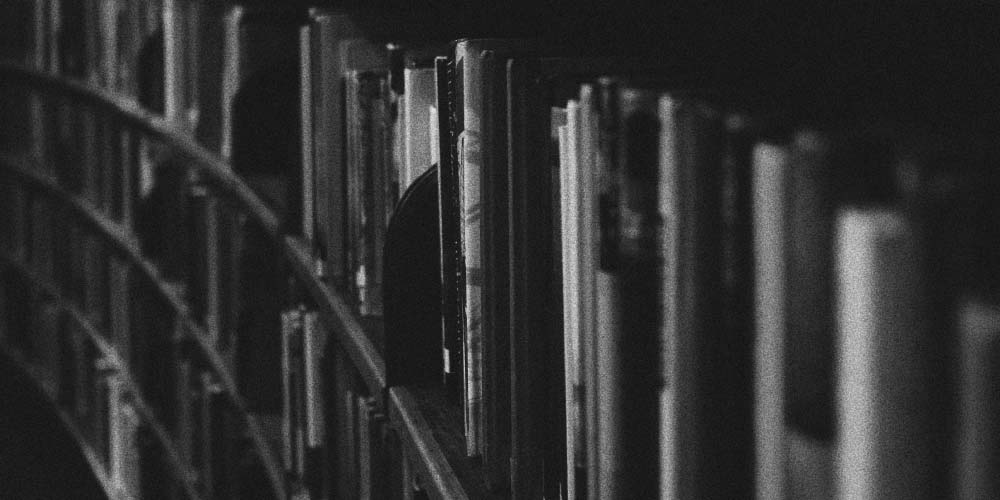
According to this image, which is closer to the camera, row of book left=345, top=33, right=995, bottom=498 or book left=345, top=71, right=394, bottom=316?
row of book left=345, top=33, right=995, bottom=498

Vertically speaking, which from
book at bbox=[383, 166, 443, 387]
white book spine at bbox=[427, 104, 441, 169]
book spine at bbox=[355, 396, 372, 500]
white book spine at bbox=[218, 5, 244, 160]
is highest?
white book spine at bbox=[218, 5, 244, 160]

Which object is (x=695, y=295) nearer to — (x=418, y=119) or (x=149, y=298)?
(x=418, y=119)

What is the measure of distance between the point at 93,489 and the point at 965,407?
128 inches

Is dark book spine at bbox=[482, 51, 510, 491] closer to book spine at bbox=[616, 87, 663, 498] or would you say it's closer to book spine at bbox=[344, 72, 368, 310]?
book spine at bbox=[616, 87, 663, 498]

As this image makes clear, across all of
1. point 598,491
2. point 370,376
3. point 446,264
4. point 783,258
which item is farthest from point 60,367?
point 783,258

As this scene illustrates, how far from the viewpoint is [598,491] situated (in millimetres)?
702

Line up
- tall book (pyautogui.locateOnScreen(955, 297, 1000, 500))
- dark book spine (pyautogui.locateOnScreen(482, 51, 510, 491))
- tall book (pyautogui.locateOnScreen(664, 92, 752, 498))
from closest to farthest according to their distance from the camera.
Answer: tall book (pyautogui.locateOnScreen(955, 297, 1000, 500)), tall book (pyautogui.locateOnScreen(664, 92, 752, 498)), dark book spine (pyautogui.locateOnScreen(482, 51, 510, 491))

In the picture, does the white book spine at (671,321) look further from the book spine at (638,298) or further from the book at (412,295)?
the book at (412,295)

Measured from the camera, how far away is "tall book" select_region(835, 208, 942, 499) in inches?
15.6

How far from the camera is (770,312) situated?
0.47 metres

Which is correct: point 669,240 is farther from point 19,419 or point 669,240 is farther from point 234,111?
point 19,419

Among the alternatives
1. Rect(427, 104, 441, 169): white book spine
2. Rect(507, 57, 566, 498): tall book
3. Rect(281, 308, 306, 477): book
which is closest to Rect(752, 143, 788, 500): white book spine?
Rect(507, 57, 566, 498): tall book

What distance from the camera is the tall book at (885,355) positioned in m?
0.40

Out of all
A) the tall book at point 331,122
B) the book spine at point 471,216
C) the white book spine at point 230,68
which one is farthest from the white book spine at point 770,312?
the white book spine at point 230,68
